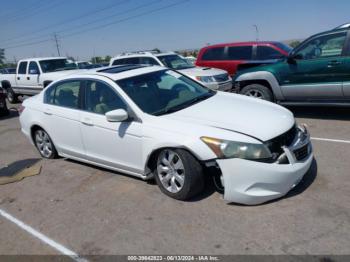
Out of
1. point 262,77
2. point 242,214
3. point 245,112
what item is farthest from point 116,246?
point 262,77

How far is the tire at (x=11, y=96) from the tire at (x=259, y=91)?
36.5ft

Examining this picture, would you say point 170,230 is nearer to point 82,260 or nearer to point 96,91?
point 82,260

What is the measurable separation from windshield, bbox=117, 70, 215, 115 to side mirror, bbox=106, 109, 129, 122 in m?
0.25

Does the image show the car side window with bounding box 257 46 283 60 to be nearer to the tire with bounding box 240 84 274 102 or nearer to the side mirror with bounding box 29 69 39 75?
the tire with bounding box 240 84 274 102

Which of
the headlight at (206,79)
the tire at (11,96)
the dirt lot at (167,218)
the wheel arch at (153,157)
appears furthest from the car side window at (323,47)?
the tire at (11,96)

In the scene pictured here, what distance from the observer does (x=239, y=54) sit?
12.0m

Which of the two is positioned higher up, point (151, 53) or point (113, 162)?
point (151, 53)

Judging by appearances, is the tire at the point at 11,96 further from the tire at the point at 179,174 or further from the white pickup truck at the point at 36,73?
the tire at the point at 179,174

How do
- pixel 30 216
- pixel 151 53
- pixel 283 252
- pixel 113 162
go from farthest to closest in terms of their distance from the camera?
pixel 151 53 → pixel 113 162 → pixel 30 216 → pixel 283 252

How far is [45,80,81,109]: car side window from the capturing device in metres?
5.31

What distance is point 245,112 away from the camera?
4.39 m

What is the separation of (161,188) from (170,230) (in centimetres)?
81

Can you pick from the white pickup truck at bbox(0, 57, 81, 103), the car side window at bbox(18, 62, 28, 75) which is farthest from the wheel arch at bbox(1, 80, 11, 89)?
the car side window at bbox(18, 62, 28, 75)

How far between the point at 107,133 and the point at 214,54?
8.50 metres
